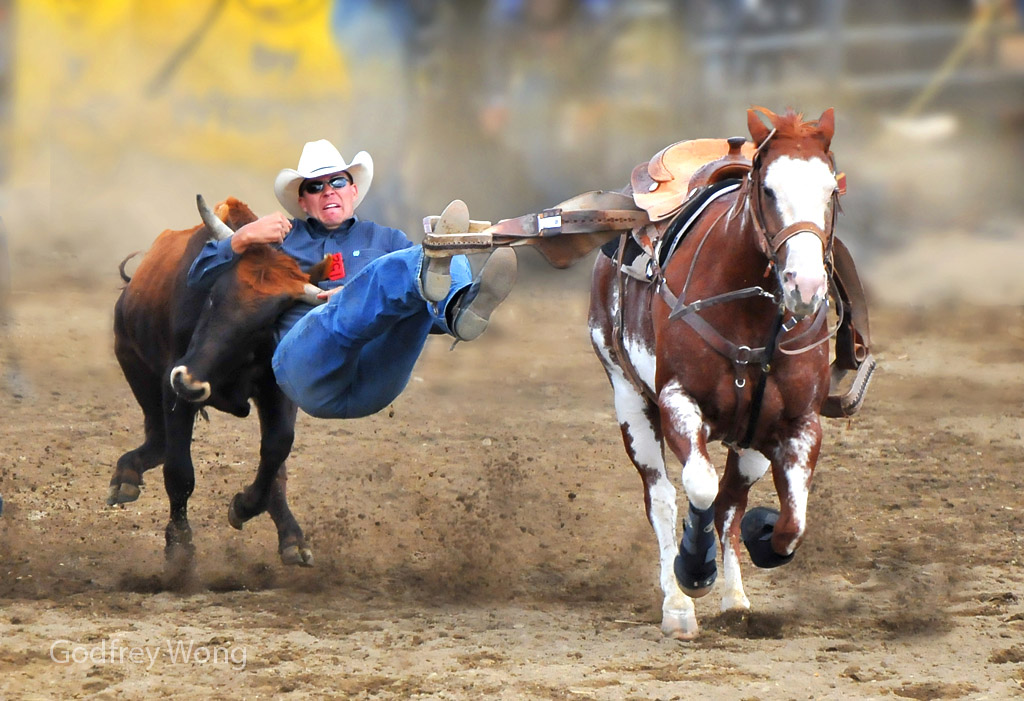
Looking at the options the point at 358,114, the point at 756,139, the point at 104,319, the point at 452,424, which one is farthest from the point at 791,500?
the point at 358,114

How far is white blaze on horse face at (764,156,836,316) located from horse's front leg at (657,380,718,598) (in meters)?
0.61

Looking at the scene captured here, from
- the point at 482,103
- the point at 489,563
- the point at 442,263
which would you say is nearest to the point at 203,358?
the point at 442,263

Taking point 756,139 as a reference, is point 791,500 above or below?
below

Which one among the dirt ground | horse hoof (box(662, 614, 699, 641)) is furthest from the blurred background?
horse hoof (box(662, 614, 699, 641))

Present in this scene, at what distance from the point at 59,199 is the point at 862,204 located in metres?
7.92

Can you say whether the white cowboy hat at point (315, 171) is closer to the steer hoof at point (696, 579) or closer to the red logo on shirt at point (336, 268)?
the red logo on shirt at point (336, 268)

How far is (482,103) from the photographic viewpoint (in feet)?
44.3

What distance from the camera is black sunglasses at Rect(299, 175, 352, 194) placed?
526 centimetres

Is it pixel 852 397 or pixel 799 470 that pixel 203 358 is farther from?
pixel 852 397

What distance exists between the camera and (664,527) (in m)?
4.74

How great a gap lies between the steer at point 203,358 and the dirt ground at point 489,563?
0.29 m

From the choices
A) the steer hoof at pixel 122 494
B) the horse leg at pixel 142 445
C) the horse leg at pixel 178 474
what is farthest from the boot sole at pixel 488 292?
the steer hoof at pixel 122 494

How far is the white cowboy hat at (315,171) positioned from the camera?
5.21 m

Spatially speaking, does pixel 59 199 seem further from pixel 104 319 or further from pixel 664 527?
pixel 664 527
